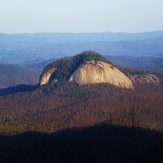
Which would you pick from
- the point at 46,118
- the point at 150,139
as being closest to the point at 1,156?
the point at 46,118

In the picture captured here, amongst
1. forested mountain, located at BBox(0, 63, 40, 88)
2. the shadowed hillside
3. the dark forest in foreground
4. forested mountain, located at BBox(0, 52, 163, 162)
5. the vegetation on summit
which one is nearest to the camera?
the shadowed hillside

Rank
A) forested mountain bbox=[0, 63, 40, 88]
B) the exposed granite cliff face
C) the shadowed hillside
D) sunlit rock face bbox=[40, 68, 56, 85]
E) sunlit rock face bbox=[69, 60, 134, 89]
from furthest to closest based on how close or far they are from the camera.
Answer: forested mountain bbox=[0, 63, 40, 88] < sunlit rock face bbox=[40, 68, 56, 85] < the exposed granite cliff face < sunlit rock face bbox=[69, 60, 134, 89] < the shadowed hillside

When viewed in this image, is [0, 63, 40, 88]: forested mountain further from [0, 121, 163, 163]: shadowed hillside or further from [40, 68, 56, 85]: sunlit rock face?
[0, 121, 163, 163]: shadowed hillside

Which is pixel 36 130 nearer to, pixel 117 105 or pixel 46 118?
pixel 46 118

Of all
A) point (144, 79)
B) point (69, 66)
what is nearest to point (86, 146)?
point (69, 66)

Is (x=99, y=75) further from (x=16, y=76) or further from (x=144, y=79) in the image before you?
(x=16, y=76)

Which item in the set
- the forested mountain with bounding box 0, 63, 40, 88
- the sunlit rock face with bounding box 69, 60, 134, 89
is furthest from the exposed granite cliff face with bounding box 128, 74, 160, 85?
the forested mountain with bounding box 0, 63, 40, 88

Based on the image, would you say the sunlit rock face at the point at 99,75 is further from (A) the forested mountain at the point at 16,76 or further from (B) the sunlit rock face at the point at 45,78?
(A) the forested mountain at the point at 16,76
